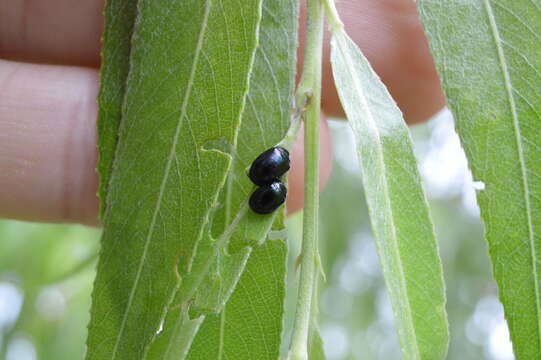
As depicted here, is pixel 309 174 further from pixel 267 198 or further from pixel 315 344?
pixel 315 344

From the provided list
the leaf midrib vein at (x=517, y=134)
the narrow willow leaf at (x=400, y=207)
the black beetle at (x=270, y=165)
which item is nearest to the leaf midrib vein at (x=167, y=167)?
the black beetle at (x=270, y=165)

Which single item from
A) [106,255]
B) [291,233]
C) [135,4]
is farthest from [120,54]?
[291,233]

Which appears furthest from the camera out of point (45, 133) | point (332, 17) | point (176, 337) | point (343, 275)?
point (343, 275)

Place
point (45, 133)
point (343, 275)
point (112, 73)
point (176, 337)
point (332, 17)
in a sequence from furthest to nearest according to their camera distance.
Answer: point (343, 275) < point (45, 133) < point (112, 73) < point (332, 17) < point (176, 337)

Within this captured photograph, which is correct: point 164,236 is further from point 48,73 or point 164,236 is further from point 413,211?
point 48,73

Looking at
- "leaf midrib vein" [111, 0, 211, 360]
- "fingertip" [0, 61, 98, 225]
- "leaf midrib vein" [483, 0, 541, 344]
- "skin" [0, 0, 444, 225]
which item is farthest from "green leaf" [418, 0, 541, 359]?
"fingertip" [0, 61, 98, 225]

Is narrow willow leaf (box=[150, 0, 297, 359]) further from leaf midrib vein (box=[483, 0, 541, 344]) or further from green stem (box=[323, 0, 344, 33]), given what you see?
leaf midrib vein (box=[483, 0, 541, 344])

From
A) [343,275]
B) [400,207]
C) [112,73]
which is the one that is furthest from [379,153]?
[343,275]
